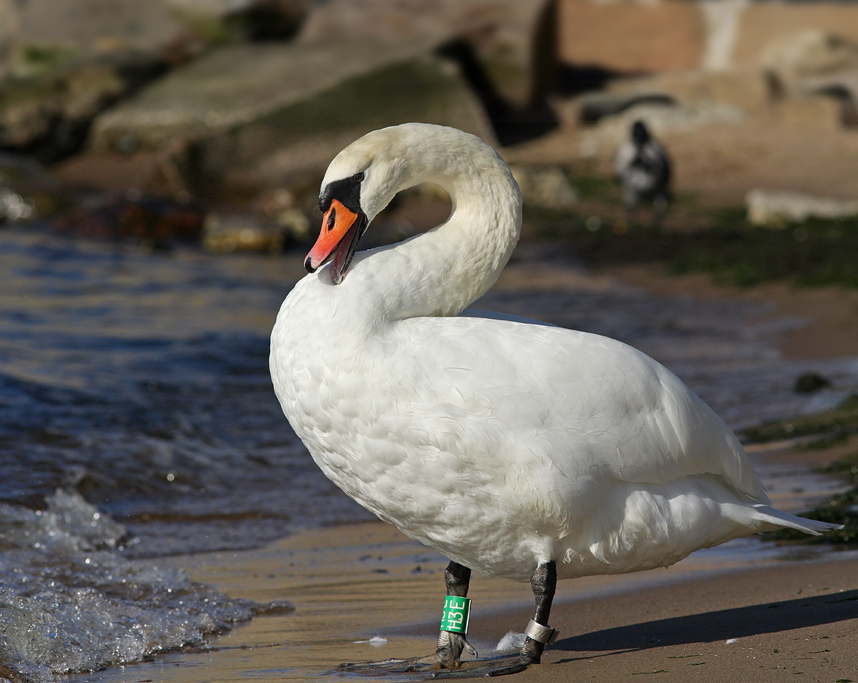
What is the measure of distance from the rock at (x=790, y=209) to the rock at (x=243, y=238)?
596 cm

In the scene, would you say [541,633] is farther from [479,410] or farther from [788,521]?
[788,521]

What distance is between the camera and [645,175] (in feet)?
51.5

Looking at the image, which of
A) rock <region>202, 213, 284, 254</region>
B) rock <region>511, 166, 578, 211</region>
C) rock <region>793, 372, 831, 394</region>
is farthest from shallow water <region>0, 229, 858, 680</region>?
rock <region>511, 166, 578, 211</region>

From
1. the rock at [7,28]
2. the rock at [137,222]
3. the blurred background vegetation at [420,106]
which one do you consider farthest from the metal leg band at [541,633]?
the rock at [7,28]

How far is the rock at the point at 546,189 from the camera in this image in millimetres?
16672

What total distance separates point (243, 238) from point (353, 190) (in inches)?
431

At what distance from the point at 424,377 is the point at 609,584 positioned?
5.35 feet

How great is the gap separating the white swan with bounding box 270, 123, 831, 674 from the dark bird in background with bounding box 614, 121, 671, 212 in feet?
40.9

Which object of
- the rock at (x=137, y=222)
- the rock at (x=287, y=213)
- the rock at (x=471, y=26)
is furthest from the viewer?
the rock at (x=471, y=26)

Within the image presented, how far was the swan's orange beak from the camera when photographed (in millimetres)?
3363

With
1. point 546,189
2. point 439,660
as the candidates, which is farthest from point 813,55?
point 439,660

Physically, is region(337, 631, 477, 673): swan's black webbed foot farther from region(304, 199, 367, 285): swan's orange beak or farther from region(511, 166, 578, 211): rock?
region(511, 166, 578, 211): rock

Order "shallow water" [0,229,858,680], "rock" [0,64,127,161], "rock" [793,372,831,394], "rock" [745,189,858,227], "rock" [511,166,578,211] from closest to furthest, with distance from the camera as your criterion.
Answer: "shallow water" [0,229,858,680] → "rock" [793,372,831,394] → "rock" [745,189,858,227] → "rock" [511,166,578,211] → "rock" [0,64,127,161]

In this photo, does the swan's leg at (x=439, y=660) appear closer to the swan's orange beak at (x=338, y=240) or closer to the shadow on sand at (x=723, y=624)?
the shadow on sand at (x=723, y=624)
